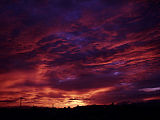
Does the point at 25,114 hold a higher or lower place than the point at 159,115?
higher

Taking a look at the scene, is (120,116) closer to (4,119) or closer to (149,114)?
(149,114)

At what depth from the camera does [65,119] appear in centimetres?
2425

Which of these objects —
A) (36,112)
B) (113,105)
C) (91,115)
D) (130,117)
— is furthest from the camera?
(113,105)

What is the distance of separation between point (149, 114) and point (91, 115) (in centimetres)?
863

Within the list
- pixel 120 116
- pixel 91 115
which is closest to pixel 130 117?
pixel 120 116

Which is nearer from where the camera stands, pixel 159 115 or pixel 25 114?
pixel 159 115

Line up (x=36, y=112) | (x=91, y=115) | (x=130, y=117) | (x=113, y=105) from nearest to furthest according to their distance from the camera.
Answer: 1. (x=130, y=117)
2. (x=91, y=115)
3. (x=36, y=112)
4. (x=113, y=105)

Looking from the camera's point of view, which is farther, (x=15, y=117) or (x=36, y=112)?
(x=36, y=112)

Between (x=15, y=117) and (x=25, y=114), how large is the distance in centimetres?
168

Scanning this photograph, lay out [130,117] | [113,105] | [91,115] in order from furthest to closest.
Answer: [113,105] < [91,115] < [130,117]

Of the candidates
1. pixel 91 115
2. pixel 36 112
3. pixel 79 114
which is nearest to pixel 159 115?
pixel 91 115

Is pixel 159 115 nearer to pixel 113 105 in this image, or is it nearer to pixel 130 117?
pixel 130 117

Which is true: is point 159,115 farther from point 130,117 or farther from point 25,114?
point 25,114

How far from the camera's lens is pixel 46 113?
26.9 m
